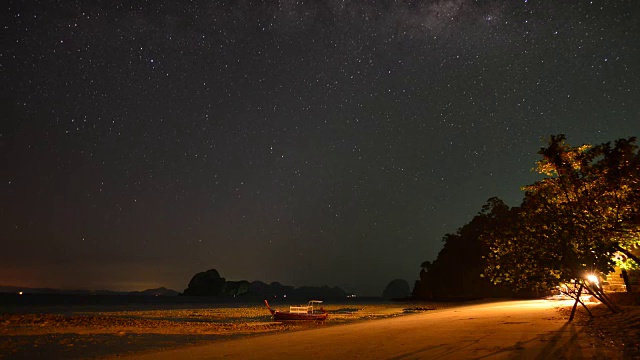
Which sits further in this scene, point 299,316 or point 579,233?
point 299,316

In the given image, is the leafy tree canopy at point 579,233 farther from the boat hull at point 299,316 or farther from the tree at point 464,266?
the tree at point 464,266

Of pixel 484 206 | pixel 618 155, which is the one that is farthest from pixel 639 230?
pixel 484 206

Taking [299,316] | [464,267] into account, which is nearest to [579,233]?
[299,316]

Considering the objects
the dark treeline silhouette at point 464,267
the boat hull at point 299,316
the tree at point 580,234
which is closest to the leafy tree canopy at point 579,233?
the tree at point 580,234

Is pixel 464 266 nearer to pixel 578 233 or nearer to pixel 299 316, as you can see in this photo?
pixel 299 316

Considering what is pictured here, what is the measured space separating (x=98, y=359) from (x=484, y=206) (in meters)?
87.3

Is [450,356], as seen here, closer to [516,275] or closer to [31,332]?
[516,275]

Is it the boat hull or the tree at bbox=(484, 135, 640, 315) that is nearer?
the tree at bbox=(484, 135, 640, 315)

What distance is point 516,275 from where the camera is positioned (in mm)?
16188

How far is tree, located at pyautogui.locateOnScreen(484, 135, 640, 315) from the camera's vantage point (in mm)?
14742

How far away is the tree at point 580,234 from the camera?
48.4ft

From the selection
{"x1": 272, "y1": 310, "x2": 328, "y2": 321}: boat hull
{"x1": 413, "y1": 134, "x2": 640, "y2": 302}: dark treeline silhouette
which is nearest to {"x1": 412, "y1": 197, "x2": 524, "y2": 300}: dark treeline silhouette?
{"x1": 272, "y1": 310, "x2": 328, "y2": 321}: boat hull

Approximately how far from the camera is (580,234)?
14.6 metres

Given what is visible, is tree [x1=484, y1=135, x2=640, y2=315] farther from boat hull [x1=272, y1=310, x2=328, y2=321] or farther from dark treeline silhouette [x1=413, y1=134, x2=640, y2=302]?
boat hull [x1=272, y1=310, x2=328, y2=321]
